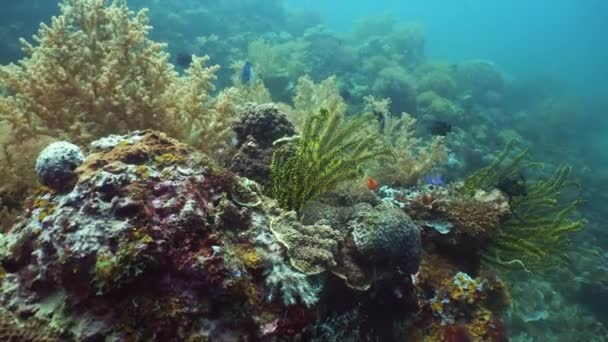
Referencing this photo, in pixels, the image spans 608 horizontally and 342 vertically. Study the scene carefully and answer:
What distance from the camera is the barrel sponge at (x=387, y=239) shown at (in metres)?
2.89

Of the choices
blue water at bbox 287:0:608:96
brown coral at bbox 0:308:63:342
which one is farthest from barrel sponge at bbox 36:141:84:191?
blue water at bbox 287:0:608:96

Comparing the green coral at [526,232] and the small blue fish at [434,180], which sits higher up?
the small blue fish at [434,180]

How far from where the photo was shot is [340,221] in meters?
3.28

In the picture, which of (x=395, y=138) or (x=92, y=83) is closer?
(x=92, y=83)

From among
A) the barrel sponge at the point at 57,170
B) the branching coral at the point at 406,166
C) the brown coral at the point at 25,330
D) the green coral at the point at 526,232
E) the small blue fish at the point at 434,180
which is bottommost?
the green coral at the point at 526,232

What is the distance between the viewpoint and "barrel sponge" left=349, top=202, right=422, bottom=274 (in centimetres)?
289

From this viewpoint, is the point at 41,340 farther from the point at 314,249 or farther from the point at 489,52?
the point at 489,52

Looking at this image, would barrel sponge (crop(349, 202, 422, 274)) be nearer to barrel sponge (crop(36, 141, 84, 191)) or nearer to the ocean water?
the ocean water

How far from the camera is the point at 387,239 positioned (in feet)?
9.50

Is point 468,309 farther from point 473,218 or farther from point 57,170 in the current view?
point 57,170

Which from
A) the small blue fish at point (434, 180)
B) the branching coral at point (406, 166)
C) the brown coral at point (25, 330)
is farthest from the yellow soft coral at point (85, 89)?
the small blue fish at point (434, 180)

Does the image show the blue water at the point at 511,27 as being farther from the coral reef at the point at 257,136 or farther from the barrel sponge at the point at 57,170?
the barrel sponge at the point at 57,170

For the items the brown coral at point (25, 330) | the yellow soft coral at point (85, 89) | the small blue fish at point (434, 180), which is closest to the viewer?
the brown coral at point (25, 330)

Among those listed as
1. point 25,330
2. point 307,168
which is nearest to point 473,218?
point 307,168
